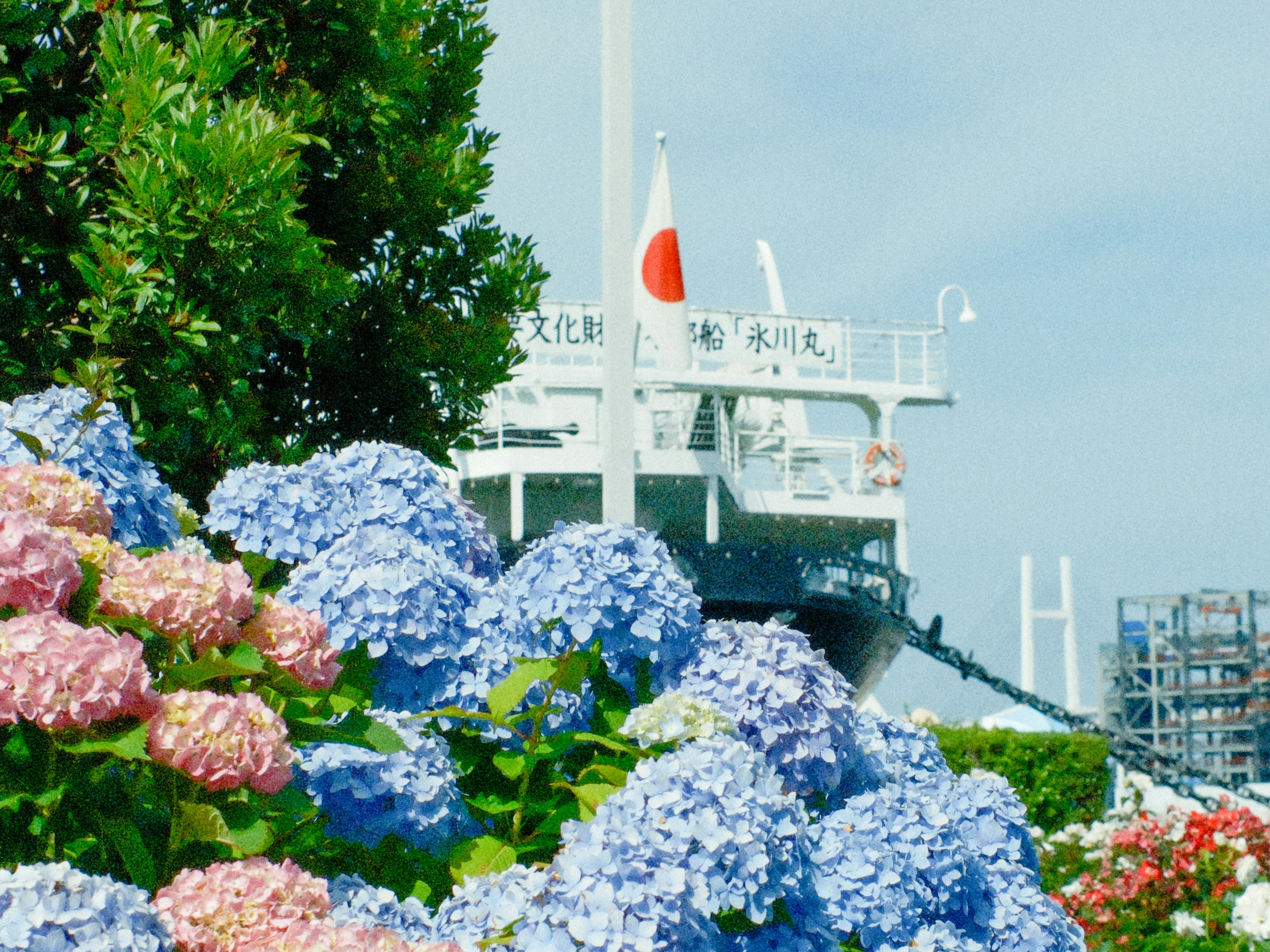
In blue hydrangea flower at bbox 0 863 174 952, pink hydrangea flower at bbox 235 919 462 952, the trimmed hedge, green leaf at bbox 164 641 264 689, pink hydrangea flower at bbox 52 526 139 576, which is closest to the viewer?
blue hydrangea flower at bbox 0 863 174 952

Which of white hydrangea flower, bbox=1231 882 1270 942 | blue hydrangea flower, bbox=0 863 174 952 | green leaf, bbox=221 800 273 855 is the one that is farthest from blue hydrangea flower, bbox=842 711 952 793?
white hydrangea flower, bbox=1231 882 1270 942

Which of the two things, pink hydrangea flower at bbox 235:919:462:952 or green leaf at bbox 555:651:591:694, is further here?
green leaf at bbox 555:651:591:694

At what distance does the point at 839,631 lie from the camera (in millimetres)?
22609

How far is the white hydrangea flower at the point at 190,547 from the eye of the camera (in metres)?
2.89

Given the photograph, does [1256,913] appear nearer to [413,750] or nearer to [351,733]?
[413,750]

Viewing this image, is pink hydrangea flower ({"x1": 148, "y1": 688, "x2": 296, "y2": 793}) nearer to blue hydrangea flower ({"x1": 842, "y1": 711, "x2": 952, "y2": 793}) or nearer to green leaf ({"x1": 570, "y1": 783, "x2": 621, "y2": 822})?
green leaf ({"x1": 570, "y1": 783, "x2": 621, "y2": 822})

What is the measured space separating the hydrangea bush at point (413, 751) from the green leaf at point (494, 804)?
1 centimetres

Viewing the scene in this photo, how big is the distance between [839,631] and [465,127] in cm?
1710

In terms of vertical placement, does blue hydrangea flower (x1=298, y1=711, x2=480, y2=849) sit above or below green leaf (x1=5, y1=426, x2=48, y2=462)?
below

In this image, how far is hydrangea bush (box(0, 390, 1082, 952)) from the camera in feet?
6.04

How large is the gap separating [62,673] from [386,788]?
664mm

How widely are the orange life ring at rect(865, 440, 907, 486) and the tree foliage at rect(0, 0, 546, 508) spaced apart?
721 inches

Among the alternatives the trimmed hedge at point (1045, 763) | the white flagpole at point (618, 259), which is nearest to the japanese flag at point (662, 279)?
the trimmed hedge at point (1045, 763)

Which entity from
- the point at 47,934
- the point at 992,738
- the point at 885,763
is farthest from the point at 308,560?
the point at 992,738
